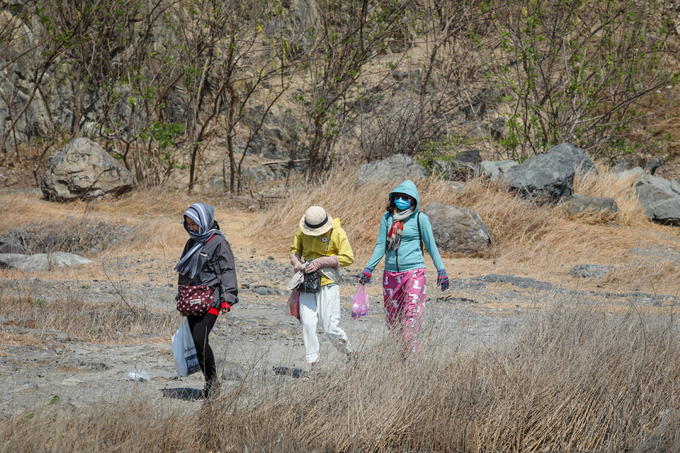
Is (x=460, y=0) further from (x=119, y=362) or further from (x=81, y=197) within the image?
(x=119, y=362)

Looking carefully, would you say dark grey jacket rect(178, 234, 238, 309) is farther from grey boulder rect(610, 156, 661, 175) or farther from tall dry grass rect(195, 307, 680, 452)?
grey boulder rect(610, 156, 661, 175)

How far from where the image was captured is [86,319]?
6234 millimetres

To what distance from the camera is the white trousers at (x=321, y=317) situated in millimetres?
4504

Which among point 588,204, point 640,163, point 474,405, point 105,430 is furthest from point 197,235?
point 640,163

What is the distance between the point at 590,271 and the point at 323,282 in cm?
673

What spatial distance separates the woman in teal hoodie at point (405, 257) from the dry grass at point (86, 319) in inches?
100

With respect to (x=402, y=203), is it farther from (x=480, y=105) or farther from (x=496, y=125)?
(x=496, y=125)

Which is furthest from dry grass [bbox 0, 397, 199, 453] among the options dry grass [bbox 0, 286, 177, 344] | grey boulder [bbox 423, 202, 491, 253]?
grey boulder [bbox 423, 202, 491, 253]

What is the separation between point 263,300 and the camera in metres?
8.25

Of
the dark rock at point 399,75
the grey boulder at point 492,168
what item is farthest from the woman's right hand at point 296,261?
the dark rock at point 399,75

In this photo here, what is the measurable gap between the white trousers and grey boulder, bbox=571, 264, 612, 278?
21.0 ft

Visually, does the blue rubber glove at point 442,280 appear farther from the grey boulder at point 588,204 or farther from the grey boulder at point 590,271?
the grey boulder at point 588,204

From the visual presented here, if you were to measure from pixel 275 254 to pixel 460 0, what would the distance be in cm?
1079

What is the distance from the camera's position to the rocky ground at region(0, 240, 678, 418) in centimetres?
412
